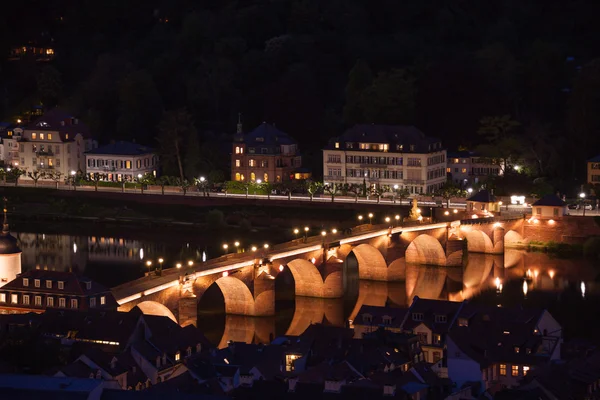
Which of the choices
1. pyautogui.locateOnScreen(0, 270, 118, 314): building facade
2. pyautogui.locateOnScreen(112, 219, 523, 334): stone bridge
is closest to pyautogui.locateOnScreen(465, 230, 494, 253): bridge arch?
pyautogui.locateOnScreen(112, 219, 523, 334): stone bridge

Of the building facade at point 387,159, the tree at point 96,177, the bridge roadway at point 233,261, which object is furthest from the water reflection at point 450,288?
the tree at point 96,177

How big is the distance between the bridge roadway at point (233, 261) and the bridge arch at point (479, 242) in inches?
157

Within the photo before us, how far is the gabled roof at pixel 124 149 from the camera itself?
12075cm

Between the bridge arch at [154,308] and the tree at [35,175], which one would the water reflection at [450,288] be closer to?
the bridge arch at [154,308]

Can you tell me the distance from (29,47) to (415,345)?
296ft

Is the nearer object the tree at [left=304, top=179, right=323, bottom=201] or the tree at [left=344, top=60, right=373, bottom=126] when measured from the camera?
the tree at [left=304, top=179, right=323, bottom=201]

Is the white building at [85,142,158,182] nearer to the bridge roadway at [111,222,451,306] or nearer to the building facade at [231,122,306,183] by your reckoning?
the building facade at [231,122,306,183]

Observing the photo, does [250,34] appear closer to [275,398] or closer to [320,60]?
[320,60]

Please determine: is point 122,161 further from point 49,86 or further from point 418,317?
point 418,317

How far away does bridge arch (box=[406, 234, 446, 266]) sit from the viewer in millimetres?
92438

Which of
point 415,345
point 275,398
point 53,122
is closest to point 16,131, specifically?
point 53,122

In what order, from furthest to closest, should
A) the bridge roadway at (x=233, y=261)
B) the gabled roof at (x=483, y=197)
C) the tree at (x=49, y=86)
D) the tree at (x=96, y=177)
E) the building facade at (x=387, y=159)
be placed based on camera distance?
the tree at (x=49, y=86) < the tree at (x=96, y=177) < the building facade at (x=387, y=159) < the gabled roof at (x=483, y=197) < the bridge roadway at (x=233, y=261)

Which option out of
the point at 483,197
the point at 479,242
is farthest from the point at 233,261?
Result: the point at 483,197

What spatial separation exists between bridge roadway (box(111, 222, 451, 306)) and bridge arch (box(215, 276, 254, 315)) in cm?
100
